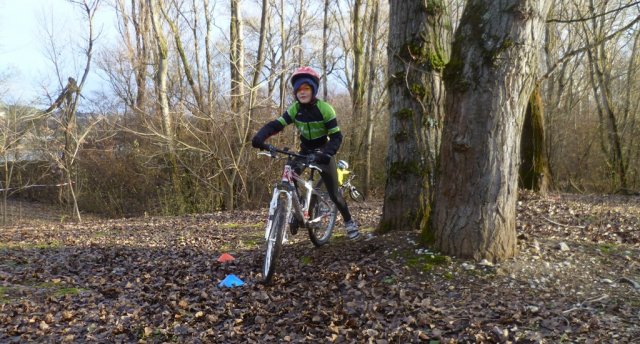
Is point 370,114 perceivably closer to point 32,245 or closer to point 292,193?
point 32,245

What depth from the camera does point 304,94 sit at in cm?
491

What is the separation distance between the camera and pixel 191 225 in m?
9.74

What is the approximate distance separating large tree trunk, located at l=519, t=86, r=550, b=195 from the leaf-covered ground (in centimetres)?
345

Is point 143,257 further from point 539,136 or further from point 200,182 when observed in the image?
point 200,182

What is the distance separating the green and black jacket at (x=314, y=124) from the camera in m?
4.98

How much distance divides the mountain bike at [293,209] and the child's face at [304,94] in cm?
57

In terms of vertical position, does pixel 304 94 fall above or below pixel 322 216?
above

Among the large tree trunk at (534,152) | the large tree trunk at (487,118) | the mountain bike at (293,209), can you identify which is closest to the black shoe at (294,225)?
the mountain bike at (293,209)

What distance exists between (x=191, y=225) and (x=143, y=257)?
142 inches

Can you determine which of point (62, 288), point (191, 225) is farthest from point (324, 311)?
point (191, 225)

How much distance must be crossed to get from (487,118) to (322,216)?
2.42 metres

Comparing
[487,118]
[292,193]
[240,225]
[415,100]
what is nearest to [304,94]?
[292,193]

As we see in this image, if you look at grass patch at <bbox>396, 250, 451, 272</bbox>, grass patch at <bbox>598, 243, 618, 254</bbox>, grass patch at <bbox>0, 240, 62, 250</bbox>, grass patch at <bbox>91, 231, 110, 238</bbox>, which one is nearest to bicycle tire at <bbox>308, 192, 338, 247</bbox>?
grass patch at <bbox>396, 250, 451, 272</bbox>

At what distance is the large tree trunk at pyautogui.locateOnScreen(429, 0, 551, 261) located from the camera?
378 cm
